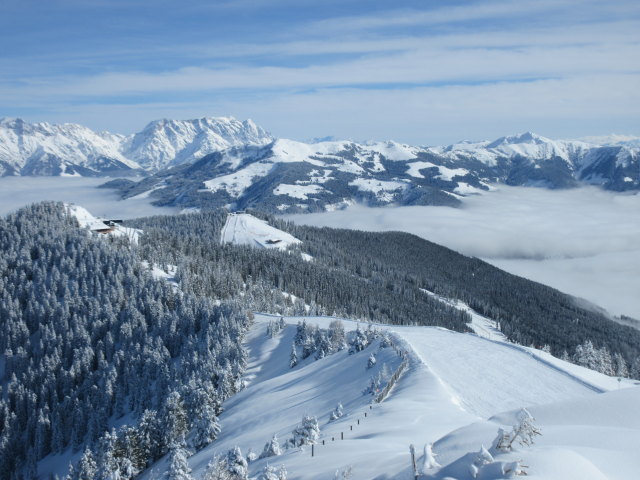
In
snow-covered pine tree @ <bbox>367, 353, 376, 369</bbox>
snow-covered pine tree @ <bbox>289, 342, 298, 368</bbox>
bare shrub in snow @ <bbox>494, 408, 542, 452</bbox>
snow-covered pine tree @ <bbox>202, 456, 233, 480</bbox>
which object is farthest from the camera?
snow-covered pine tree @ <bbox>289, 342, 298, 368</bbox>

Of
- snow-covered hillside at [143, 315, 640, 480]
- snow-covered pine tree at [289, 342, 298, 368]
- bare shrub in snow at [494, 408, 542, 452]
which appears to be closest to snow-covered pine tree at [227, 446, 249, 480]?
snow-covered hillside at [143, 315, 640, 480]

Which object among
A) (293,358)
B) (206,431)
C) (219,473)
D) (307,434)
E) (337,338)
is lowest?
(293,358)

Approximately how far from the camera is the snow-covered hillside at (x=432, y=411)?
2147 centimetres

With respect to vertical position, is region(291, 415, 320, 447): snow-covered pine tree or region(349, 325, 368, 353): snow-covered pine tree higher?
region(291, 415, 320, 447): snow-covered pine tree

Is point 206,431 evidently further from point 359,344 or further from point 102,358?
point 102,358

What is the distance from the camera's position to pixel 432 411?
1875 inches

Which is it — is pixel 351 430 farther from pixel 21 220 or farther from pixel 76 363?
pixel 21 220

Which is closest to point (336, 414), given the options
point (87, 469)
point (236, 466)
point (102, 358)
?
point (236, 466)

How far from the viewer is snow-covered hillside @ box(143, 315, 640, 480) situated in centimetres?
2147

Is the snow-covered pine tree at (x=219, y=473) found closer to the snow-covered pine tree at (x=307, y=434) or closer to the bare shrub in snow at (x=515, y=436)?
the snow-covered pine tree at (x=307, y=434)

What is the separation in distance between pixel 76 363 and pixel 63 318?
24.7m

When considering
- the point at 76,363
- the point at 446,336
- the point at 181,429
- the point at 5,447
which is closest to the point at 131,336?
the point at 76,363

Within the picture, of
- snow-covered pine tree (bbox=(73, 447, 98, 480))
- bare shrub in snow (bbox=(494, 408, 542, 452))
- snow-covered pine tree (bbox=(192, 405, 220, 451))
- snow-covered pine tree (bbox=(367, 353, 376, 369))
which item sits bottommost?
snow-covered pine tree (bbox=(73, 447, 98, 480))

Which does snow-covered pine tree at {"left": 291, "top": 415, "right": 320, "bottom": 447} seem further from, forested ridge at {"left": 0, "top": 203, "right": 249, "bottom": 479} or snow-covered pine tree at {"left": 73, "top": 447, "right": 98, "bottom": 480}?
snow-covered pine tree at {"left": 73, "top": 447, "right": 98, "bottom": 480}
